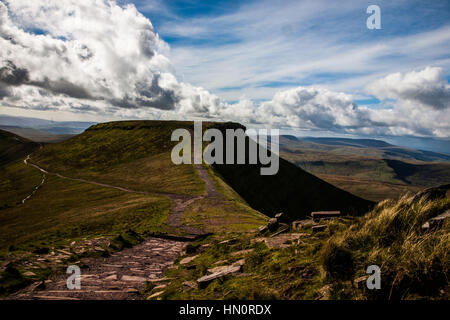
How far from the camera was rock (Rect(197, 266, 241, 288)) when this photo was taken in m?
9.27

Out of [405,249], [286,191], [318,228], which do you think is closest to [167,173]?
[286,191]

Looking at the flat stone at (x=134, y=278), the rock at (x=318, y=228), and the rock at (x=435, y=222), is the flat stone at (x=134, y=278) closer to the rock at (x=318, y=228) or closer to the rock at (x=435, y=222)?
the rock at (x=318, y=228)

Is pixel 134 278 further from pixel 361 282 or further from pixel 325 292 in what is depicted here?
pixel 361 282

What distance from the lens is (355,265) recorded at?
Result: 289 inches

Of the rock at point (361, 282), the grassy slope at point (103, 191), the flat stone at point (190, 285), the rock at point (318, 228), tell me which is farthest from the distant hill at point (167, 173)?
the rock at point (361, 282)

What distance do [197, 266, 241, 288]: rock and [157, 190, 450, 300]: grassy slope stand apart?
26cm

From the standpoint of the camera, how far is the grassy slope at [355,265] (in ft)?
20.3

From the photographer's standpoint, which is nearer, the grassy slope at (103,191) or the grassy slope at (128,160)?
the grassy slope at (103,191)

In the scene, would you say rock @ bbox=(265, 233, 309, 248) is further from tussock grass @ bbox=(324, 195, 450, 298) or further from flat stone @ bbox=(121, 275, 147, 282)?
flat stone @ bbox=(121, 275, 147, 282)

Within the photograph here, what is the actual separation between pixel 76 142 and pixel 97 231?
178844mm

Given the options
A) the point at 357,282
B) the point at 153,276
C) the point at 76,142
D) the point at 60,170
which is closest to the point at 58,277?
the point at 153,276

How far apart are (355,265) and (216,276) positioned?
16.7 feet

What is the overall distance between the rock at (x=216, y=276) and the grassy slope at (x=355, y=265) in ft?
0.86

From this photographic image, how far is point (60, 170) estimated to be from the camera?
11669 cm
